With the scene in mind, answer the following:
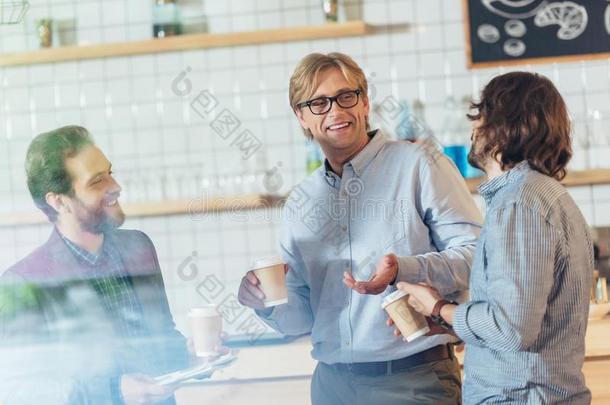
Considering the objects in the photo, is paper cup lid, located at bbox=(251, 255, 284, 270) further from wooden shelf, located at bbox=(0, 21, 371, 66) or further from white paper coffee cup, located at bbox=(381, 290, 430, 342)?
wooden shelf, located at bbox=(0, 21, 371, 66)

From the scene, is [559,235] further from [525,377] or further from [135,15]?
[135,15]

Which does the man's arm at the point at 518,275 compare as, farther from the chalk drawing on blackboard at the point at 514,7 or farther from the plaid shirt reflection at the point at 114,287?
the chalk drawing on blackboard at the point at 514,7

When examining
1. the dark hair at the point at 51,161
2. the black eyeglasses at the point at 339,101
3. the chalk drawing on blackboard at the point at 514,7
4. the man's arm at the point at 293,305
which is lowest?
the man's arm at the point at 293,305

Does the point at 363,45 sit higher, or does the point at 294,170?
the point at 363,45

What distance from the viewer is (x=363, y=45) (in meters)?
2.43

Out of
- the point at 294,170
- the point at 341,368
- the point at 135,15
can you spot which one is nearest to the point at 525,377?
the point at 341,368

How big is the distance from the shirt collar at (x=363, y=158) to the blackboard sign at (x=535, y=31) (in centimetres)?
113

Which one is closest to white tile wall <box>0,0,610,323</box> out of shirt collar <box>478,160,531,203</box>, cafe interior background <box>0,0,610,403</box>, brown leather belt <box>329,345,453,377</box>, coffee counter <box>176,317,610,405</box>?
cafe interior background <box>0,0,610,403</box>

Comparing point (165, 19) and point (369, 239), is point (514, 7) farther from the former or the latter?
point (369, 239)

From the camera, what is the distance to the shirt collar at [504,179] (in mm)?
1099

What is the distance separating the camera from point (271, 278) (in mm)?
1235

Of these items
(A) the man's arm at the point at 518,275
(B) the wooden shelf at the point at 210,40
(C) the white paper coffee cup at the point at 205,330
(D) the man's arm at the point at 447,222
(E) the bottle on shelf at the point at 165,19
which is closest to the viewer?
(A) the man's arm at the point at 518,275

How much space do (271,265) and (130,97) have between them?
35 cm

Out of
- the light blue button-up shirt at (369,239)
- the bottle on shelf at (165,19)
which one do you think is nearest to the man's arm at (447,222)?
the light blue button-up shirt at (369,239)
